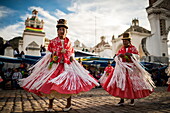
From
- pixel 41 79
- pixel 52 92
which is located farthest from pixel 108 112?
pixel 41 79

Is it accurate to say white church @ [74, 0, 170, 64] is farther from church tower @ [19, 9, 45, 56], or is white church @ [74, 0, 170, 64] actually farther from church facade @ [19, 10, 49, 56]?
church tower @ [19, 9, 45, 56]

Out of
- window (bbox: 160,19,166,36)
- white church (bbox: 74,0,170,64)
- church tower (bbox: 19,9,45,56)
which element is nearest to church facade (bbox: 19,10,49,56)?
church tower (bbox: 19,9,45,56)

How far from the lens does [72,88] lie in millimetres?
2557

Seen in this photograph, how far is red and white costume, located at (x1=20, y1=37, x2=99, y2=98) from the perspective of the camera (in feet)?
8.31

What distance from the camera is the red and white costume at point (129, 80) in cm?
348

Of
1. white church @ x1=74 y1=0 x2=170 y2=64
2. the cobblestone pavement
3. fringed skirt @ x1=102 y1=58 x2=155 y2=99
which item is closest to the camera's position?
the cobblestone pavement

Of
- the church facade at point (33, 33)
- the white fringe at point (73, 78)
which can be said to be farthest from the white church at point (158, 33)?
the church facade at point (33, 33)

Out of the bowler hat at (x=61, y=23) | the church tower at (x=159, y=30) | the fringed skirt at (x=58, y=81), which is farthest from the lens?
the church tower at (x=159, y=30)

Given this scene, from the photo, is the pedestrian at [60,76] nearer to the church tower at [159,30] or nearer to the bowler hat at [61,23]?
the bowler hat at [61,23]

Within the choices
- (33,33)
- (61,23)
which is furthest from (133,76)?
(33,33)

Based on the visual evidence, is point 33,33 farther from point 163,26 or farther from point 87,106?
point 87,106

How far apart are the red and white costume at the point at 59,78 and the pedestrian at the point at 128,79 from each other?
995mm

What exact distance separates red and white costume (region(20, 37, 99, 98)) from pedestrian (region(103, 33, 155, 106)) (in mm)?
995

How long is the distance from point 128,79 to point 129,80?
0.04m
